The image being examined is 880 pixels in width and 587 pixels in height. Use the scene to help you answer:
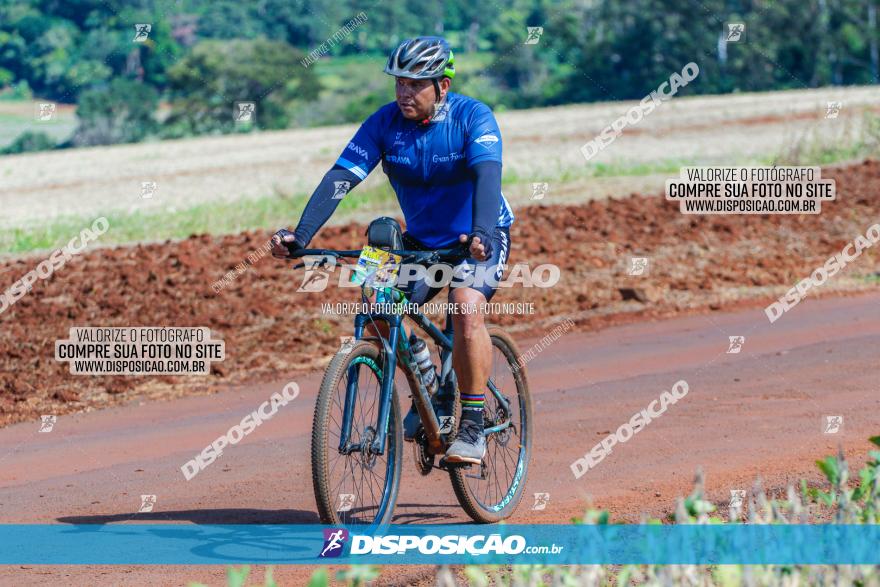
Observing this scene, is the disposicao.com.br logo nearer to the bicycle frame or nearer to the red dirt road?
the red dirt road

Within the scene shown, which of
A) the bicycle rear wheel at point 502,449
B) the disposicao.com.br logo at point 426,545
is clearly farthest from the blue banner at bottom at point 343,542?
the bicycle rear wheel at point 502,449

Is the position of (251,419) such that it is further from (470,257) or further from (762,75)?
(762,75)

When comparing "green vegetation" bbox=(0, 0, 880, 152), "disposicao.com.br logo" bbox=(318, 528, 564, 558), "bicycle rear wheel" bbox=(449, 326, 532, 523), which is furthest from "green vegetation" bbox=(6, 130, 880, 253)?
"green vegetation" bbox=(0, 0, 880, 152)

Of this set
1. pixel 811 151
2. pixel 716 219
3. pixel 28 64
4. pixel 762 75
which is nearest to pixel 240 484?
pixel 716 219

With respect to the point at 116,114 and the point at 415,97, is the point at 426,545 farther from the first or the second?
the point at 116,114

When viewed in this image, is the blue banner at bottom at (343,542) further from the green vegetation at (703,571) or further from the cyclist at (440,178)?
the cyclist at (440,178)

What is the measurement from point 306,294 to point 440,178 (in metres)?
8.08

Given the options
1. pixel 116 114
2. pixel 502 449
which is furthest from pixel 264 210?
pixel 116 114

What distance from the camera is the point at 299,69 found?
299 feet

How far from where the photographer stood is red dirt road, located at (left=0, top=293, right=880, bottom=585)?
7.45 m

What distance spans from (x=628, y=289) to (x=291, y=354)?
4.20 meters

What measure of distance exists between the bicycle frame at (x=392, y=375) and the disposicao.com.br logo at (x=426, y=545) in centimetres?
43

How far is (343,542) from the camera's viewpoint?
6.18 metres

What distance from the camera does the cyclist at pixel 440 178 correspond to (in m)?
6.50
